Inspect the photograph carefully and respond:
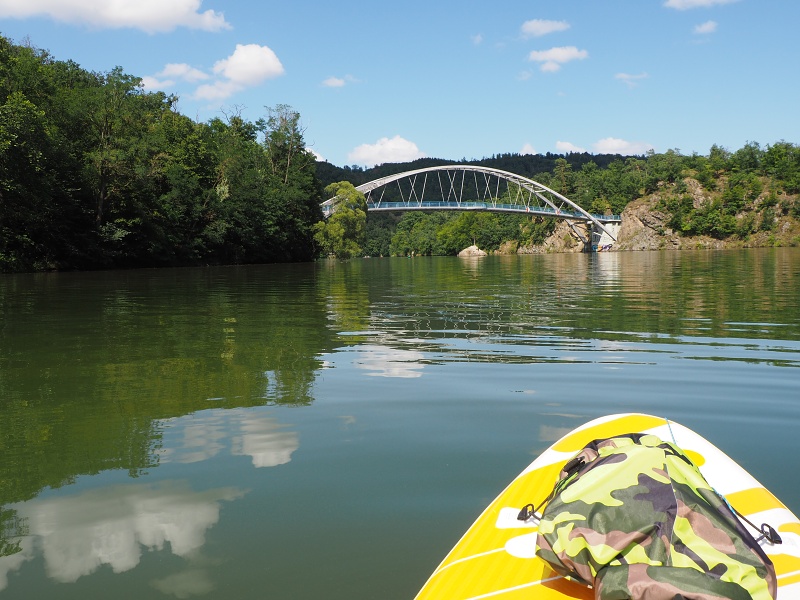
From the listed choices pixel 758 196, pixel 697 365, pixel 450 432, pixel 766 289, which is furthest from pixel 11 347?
pixel 758 196

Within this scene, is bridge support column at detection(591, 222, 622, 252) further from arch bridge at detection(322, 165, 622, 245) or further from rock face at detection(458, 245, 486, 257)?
rock face at detection(458, 245, 486, 257)

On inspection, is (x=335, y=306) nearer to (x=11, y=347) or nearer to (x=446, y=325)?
(x=446, y=325)

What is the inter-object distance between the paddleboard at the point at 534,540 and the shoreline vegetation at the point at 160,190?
113 feet

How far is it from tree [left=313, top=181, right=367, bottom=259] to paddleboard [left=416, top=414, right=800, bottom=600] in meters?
64.6

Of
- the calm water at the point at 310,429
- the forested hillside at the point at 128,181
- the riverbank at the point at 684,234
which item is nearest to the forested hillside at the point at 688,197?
the riverbank at the point at 684,234

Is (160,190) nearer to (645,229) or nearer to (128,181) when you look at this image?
(128,181)

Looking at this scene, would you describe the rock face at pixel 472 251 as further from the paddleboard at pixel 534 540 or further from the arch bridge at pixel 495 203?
the paddleboard at pixel 534 540

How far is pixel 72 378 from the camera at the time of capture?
8125mm

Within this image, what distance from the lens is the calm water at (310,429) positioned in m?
3.50

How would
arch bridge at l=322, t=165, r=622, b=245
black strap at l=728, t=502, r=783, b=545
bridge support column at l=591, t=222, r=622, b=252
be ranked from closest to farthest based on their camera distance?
1. black strap at l=728, t=502, r=783, b=545
2. arch bridge at l=322, t=165, r=622, b=245
3. bridge support column at l=591, t=222, r=622, b=252

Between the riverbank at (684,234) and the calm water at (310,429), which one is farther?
the riverbank at (684,234)

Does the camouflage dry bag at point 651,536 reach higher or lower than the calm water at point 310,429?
higher

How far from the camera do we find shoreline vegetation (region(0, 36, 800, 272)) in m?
37.0

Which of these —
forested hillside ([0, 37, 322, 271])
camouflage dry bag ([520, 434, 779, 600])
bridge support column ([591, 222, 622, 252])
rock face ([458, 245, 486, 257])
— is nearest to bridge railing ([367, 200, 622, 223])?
bridge support column ([591, 222, 622, 252])
